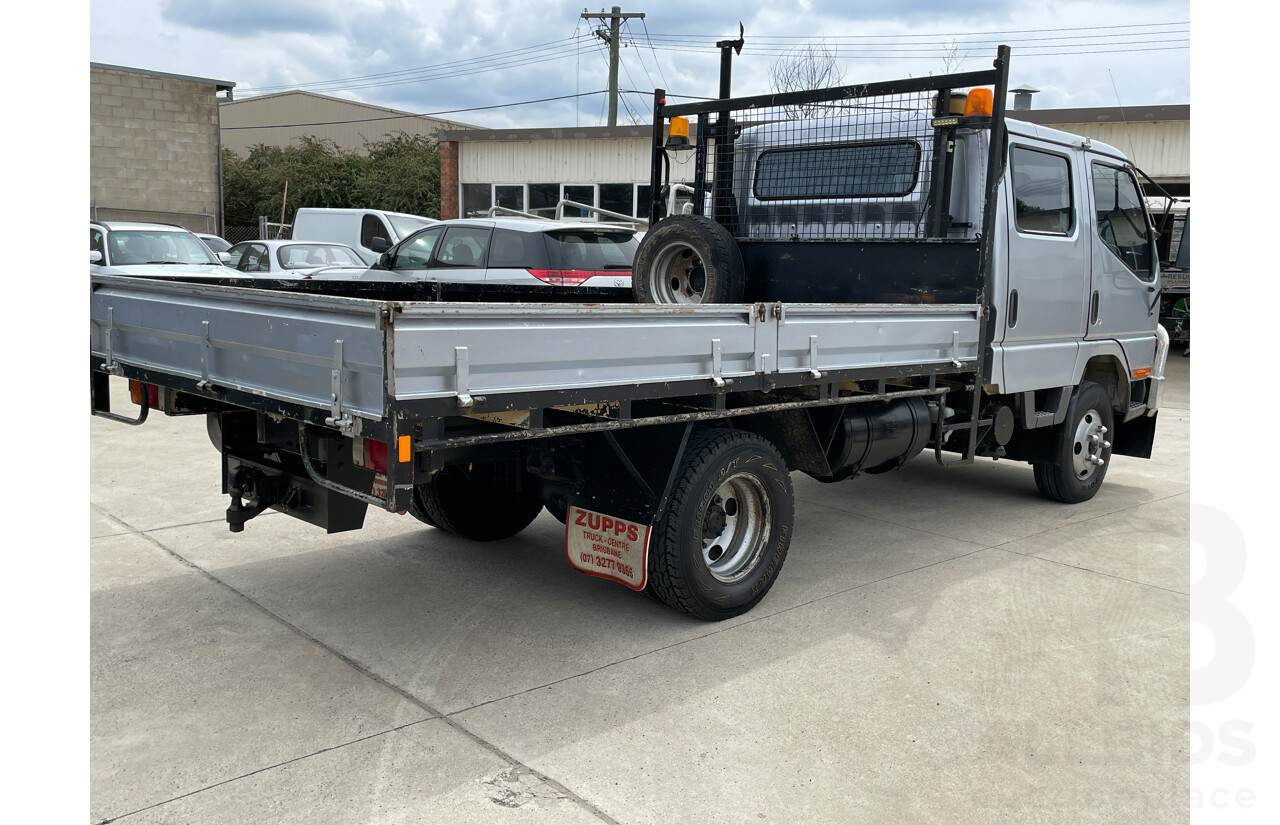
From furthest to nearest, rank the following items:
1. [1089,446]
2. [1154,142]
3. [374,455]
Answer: [1154,142] → [1089,446] → [374,455]

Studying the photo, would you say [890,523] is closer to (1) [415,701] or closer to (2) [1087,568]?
(2) [1087,568]

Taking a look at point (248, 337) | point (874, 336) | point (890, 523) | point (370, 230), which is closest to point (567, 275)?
point (890, 523)

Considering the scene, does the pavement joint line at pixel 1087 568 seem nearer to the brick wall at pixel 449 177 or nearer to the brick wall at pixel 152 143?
the brick wall at pixel 449 177

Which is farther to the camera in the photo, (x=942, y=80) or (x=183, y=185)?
(x=183, y=185)

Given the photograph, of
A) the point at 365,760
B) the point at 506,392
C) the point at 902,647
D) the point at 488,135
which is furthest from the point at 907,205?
the point at 488,135

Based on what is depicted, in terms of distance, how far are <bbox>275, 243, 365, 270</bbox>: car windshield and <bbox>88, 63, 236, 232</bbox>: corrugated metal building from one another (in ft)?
40.8

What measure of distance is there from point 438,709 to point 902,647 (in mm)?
2051

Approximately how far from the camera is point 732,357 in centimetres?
443

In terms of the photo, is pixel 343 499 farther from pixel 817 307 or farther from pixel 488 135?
pixel 488 135

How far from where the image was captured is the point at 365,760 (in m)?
3.51

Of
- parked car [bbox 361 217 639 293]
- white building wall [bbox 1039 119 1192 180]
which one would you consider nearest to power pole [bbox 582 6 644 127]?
white building wall [bbox 1039 119 1192 180]

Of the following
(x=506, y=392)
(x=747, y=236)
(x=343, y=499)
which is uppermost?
(x=747, y=236)

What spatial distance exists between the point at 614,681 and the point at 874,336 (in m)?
2.14

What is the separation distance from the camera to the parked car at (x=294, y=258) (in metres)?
15.2
